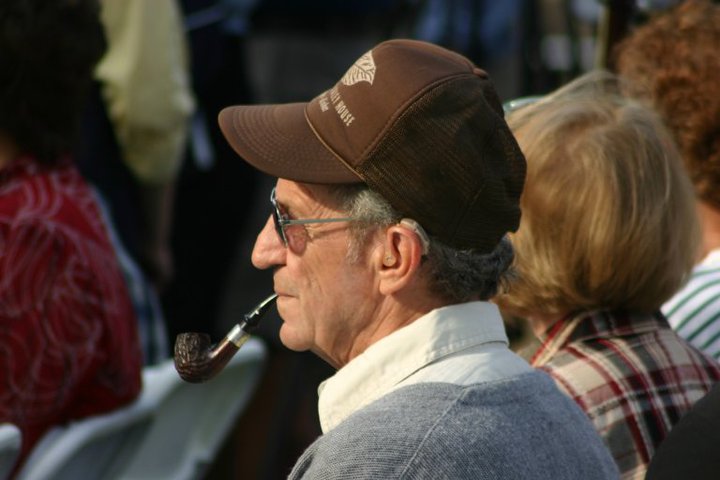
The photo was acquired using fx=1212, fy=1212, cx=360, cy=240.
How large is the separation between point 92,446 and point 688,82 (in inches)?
61.9

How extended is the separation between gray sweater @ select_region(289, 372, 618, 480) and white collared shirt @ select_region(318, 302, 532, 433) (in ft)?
0.12

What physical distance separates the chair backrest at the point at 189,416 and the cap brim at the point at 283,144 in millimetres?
1083

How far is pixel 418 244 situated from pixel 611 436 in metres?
0.63

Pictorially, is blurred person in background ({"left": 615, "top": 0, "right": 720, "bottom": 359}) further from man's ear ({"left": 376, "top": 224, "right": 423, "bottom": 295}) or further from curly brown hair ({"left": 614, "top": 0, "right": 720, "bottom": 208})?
man's ear ({"left": 376, "top": 224, "right": 423, "bottom": 295})

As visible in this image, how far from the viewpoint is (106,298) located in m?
2.69

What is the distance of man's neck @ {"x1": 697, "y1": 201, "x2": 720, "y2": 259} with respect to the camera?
2.81 m

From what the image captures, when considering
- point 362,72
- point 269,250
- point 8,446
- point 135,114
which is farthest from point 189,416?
point 362,72

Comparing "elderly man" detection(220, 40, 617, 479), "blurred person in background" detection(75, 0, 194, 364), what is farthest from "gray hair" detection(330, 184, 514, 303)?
"blurred person in background" detection(75, 0, 194, 364)

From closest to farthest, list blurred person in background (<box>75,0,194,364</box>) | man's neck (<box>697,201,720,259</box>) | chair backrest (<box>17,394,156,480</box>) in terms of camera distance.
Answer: chair backrest (<box>17,394,156,480</box>) → man's neck (<box>697,201,720,259</box>) → blurred person in background (<box>75,0,194,364</box>)

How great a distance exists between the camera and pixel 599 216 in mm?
2131

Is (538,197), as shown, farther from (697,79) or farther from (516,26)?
(516,26)

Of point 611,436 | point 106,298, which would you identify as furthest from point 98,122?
point 611,436

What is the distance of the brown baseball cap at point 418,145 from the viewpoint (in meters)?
1.65

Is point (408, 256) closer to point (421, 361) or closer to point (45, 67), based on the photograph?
point (421, 361)
